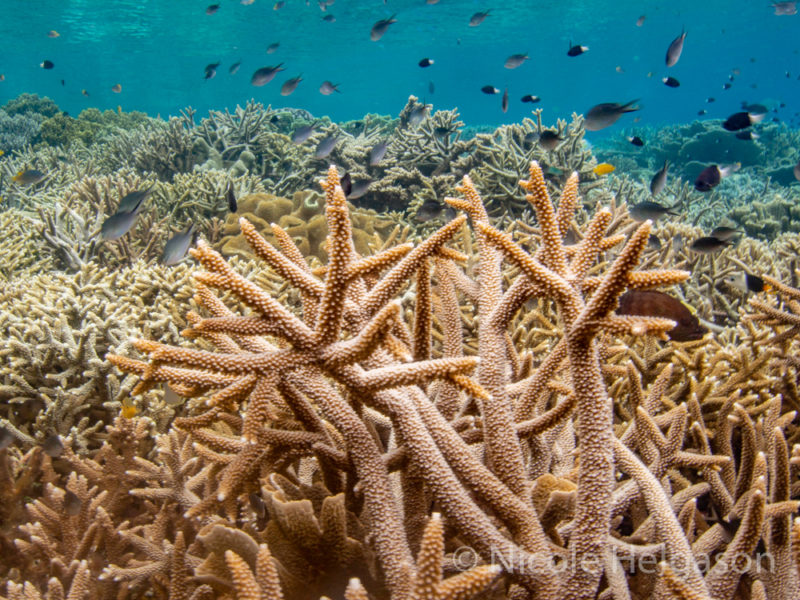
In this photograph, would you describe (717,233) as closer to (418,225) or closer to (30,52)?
(418,225)

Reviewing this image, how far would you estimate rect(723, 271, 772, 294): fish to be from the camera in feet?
12.5

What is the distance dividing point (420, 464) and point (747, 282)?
13.3 feet

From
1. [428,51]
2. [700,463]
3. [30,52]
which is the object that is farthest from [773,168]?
[30,52]

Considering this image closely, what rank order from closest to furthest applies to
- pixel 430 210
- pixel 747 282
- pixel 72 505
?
pixel 72 505 → pixel 747 282 → pixel 430 210

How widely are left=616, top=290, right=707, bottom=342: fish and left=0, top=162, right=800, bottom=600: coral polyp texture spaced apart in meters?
0.50

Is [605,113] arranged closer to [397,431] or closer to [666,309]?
[666,309]

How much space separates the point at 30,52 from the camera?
2239 inches

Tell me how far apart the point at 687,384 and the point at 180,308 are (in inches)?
148

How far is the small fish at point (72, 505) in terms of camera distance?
2109mm

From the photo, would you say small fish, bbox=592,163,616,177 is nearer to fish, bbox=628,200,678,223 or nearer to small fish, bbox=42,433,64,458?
fish, bbox=628,200,678,223

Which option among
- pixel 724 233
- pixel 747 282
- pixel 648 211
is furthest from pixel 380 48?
pixel 747 282

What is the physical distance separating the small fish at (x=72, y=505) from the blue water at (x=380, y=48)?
2775 cm

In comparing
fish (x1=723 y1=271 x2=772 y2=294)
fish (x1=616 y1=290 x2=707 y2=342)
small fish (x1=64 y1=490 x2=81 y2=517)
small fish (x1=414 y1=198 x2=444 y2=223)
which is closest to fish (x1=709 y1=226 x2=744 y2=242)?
fish (x1=723 y1=271 x2=772 y2=294)

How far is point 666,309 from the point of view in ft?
8.41
